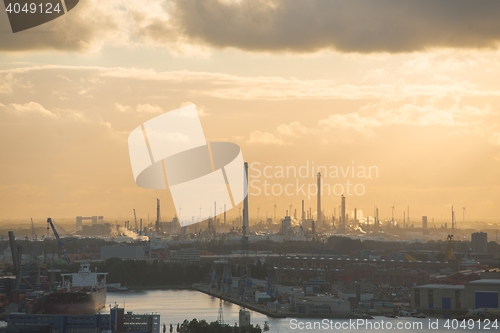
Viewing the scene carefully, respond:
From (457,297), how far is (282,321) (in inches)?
157

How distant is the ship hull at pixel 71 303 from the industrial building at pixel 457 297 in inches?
239

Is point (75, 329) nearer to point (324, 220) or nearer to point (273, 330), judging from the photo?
point (273, 330)

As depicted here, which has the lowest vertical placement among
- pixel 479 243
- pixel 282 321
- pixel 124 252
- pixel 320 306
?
pixel 282 321

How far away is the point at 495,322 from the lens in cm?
1739

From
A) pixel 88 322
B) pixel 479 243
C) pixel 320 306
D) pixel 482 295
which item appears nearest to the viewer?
pixel 88 322

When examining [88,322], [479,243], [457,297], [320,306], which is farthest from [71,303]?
[479,243]

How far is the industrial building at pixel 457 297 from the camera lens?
19.2 metres

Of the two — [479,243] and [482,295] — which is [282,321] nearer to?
[482,295]

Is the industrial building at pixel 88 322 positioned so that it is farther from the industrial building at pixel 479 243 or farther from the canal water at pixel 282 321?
the industrial building at pixel 479 243

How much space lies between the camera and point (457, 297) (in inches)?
774

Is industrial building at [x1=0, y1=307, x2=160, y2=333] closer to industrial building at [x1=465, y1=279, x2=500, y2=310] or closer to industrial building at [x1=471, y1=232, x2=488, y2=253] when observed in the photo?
industrial building at [x1=465, y1=279, x2=500, y2=310]

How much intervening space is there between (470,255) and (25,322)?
89.8 ft

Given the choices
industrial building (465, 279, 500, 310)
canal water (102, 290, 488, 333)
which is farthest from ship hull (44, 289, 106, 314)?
industrial building (465, 279, 500, 310)

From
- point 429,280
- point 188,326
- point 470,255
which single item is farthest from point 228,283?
point 470,255
